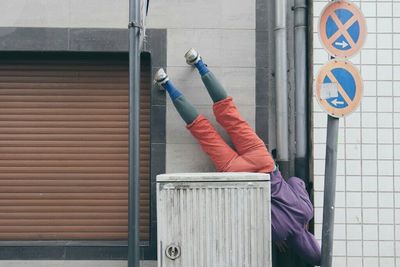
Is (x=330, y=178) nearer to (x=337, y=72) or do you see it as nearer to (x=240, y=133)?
(x=337, y=72)

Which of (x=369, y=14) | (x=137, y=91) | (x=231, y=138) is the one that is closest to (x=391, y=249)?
(x=231, y=138)

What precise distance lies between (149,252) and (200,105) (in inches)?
71.0

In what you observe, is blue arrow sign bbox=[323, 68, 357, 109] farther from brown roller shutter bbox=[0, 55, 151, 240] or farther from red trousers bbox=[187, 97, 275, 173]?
brown roller shutter bbox=[0, 55, 151, 240]

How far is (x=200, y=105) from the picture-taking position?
6293 mm

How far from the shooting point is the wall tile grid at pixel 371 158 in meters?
6.21

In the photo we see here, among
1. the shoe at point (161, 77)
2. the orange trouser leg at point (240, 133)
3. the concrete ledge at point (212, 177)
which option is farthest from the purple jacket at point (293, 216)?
the shoe at point (161, 77)

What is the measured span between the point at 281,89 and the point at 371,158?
1320mm

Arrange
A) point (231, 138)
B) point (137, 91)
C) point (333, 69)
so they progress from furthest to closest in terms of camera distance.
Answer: point (231, 138)
point (137, 91)
point (333, 69)

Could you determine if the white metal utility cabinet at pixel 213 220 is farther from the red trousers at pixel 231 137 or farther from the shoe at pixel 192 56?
the shoe at pixel 192 56

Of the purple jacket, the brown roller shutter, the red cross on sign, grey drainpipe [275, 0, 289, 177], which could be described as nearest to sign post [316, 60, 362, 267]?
the red cross on sign

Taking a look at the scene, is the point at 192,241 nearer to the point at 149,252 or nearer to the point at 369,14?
the point at 149,252

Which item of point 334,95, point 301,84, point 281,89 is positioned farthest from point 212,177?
point 301,84

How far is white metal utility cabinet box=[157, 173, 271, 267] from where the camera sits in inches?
184

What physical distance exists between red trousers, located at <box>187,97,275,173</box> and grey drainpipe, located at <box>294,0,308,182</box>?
1.86 ft
